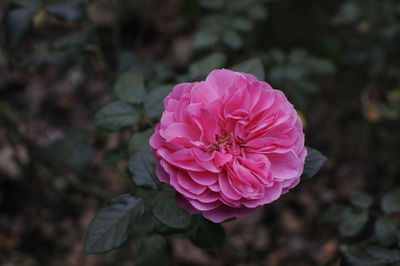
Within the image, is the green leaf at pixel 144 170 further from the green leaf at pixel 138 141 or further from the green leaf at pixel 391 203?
the green leaf at pixel 391 203

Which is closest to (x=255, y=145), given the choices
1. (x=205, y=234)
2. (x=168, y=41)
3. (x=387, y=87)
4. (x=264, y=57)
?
(x=205, y=234)

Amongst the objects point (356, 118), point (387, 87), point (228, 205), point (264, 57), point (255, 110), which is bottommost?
point (356, 118)

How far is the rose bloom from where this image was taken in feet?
3.00

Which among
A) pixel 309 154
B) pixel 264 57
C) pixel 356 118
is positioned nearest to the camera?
pixel 309 154

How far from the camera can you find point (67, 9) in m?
1.51

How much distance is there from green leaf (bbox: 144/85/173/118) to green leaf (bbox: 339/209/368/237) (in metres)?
0.72

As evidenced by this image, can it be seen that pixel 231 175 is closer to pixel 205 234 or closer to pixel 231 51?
pixel 205 234

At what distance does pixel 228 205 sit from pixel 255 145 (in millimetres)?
152

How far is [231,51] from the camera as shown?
2740 millimetres

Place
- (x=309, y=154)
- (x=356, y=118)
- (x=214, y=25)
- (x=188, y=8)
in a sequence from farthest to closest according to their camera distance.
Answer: (x=188, y=8)
(x=356, y=118)
(x=214, y=25)
(x=309, y=154)

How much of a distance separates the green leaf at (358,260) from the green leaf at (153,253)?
599 millimetres

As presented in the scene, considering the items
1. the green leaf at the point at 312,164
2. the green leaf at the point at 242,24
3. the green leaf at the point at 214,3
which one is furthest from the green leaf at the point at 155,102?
the green leaf at the point at 214,3

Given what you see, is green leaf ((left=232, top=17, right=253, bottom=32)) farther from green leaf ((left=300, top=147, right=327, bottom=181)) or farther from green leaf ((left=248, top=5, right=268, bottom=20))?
green leaf ((left=300, top=147, right=327, bottom=181))

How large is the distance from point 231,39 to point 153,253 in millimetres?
937
